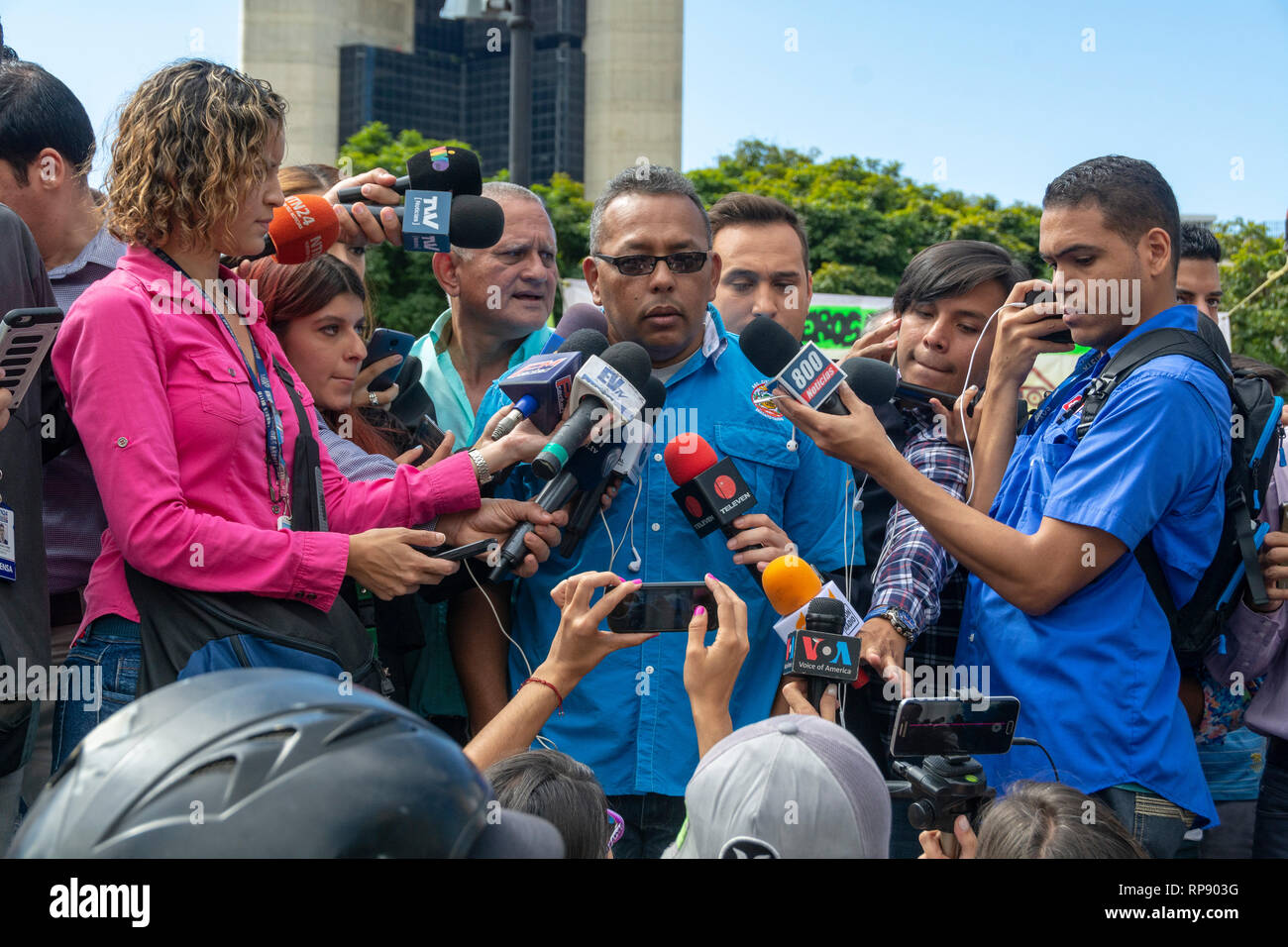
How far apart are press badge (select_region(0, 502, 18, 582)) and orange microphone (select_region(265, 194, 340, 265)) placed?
36.3 inches

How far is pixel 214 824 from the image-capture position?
4.48 ft

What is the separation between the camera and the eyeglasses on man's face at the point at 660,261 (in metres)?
3.41

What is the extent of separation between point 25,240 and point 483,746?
1.67 metres

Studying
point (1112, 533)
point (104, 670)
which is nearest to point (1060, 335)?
point (1112, 533)

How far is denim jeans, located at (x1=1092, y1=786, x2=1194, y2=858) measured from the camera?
115 inches

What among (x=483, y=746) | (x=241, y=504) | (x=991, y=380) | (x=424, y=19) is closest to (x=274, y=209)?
(x=241, y=504)

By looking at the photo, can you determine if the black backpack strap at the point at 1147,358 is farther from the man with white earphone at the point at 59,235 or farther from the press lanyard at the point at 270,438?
the man with white earphone at the point at 59,235

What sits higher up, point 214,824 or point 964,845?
point 214,824

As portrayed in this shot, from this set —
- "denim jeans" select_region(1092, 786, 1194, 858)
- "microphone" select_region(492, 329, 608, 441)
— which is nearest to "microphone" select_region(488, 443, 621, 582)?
"microphone" select_region(492, 329, 608, 441)

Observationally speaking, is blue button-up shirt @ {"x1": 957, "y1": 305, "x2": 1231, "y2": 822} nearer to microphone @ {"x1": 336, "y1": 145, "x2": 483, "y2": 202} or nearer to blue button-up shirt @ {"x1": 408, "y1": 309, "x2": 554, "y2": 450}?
microphone @ {"x1": 336, "y1": 145, "x2": 483, "y2": 202}

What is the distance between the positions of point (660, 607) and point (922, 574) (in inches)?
37.2

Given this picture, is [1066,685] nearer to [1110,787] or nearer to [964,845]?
[1110,787]

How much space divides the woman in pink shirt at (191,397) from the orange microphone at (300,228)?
0.81 ft
